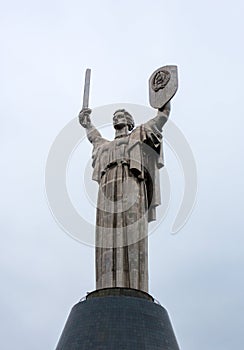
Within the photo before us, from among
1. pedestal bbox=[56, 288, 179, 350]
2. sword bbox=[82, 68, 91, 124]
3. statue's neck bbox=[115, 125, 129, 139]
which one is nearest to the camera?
pedestal bbox=[56, 288, 179, 350]

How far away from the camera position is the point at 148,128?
1519cm

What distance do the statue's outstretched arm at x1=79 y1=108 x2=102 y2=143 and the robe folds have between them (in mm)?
192

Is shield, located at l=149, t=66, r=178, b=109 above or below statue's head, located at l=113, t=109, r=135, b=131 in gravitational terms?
above

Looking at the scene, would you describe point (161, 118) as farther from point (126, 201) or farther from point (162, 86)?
point (126, 201)

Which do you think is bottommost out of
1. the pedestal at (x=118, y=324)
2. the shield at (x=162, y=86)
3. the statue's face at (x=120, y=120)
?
the pedestal at (x=118, y=324)

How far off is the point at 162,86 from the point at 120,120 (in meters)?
1.44

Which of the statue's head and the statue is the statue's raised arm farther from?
the statue's head

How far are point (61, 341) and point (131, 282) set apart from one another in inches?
82.3

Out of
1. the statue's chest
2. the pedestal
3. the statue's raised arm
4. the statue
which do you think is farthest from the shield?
the pedestal

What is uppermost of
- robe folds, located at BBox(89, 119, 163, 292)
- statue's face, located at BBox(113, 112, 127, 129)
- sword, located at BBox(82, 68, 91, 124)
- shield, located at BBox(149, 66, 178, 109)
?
A: sword, located at BBox(82, 68, 91, 124)

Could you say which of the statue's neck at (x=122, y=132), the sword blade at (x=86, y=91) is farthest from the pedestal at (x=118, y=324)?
the sword blade at (x=86, y=91)

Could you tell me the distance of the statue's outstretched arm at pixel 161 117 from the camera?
15234 millimetres

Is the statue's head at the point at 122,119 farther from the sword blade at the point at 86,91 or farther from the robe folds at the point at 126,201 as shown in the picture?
the sword blade at the point at 86,91

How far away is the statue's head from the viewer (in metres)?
15.7
